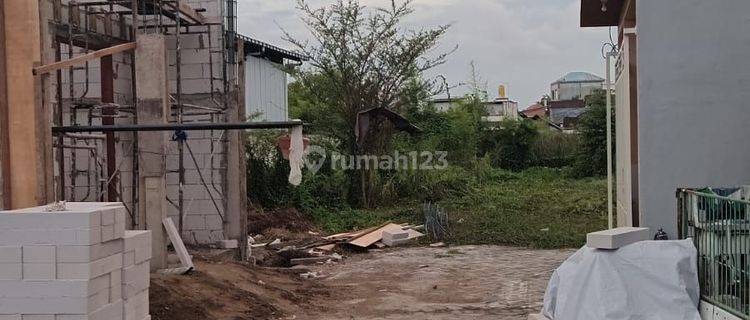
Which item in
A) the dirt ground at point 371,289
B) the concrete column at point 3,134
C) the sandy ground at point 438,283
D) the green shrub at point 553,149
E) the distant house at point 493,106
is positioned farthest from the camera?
the green shrub at point 553,149

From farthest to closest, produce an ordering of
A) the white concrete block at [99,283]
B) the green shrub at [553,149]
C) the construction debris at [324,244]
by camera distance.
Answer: the green shrub at [553,149]
the construction debris at [324,244]
the white concrete block at [99,283]

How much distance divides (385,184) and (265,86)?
587 centimetres

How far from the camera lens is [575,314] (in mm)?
5609

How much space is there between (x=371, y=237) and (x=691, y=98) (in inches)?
347

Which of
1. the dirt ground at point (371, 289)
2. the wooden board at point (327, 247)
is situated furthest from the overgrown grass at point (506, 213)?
the wooden board at point (327, 247)

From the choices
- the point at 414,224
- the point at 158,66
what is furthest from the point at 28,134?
the point at 414,224

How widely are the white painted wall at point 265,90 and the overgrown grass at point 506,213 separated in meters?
5.26

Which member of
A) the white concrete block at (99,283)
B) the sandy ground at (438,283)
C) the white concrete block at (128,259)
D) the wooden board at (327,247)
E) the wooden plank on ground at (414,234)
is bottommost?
the sandy ground at (438,283)

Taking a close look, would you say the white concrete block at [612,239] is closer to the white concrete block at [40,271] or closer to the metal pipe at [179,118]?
the white concrete block at [40,271]

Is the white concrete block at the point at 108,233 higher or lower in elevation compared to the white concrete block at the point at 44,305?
higher

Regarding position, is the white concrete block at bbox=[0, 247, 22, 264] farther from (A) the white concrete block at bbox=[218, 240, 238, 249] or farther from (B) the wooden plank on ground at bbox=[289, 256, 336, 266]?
(B) the wooden plank on ground at bbox=[289, 256, 336, 266]

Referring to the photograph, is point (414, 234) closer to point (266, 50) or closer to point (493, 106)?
point (266, 50)

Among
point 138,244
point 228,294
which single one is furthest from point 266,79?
point 138,244

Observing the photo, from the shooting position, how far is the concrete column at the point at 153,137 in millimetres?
9070
